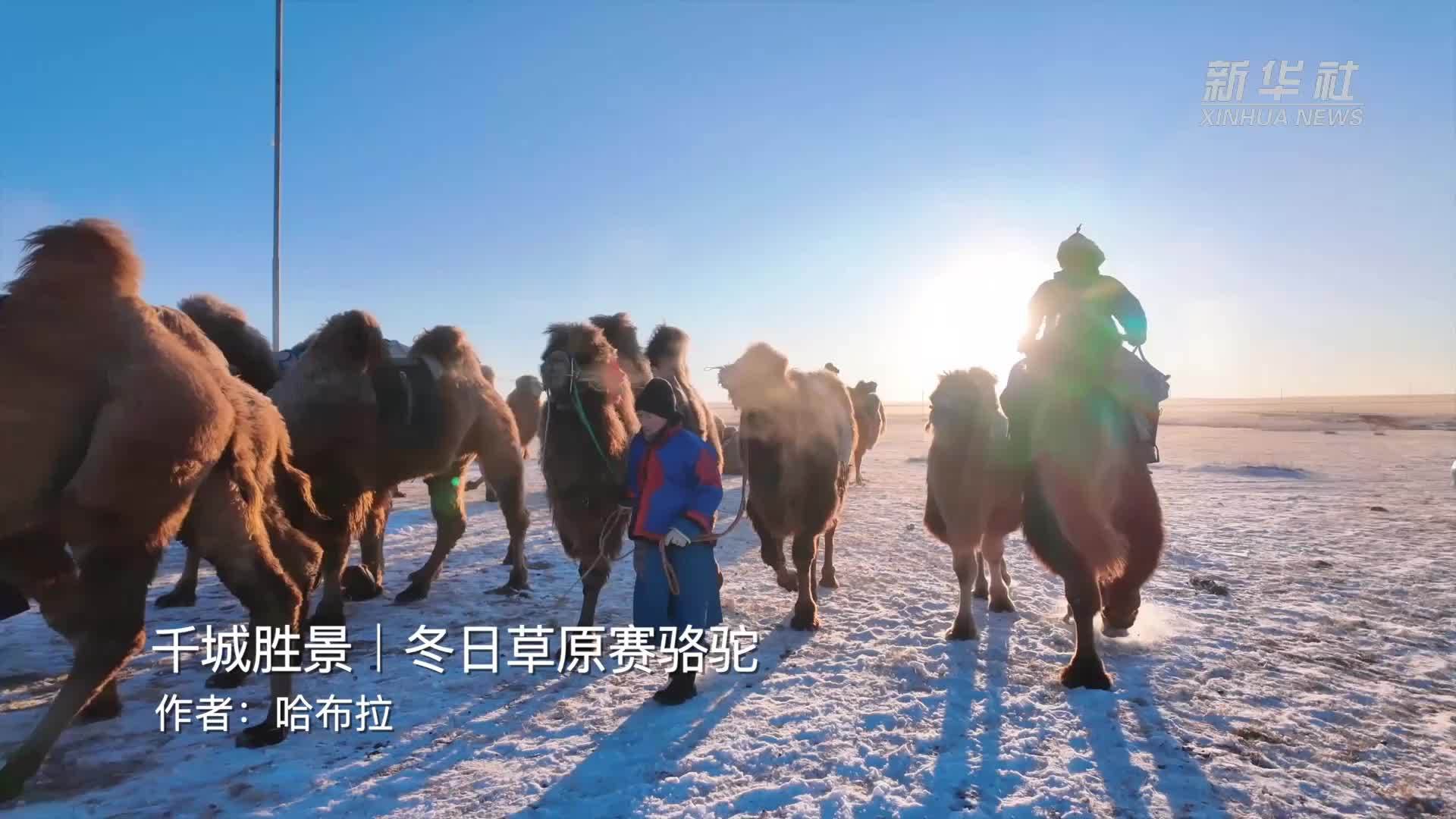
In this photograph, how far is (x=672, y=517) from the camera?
4.32 metres

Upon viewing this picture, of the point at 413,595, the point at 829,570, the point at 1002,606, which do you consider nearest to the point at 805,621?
the point at 829,570

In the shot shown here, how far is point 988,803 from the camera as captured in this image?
10.1 feet

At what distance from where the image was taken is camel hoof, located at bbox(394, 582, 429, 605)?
640 cm

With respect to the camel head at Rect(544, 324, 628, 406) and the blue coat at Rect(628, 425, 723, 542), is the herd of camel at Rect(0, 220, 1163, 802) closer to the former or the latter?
the camel head at Rect(544, 324, 628, 406)

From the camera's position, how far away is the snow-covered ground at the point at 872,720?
3.14 m

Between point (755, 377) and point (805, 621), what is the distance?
6.35ft

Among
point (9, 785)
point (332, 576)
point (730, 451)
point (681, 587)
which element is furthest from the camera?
point (730, 451)

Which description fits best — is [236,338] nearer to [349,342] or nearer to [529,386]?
[349,342]

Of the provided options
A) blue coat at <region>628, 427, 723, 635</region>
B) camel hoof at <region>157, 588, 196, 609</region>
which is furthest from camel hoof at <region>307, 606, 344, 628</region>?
blue coat at <region>628, 427, 723, 635</region>

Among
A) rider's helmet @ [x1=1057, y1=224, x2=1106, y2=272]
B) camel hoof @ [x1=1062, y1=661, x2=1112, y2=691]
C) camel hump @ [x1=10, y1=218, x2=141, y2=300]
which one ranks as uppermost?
rider's helmet @ [x1=1057, y1=224, x2=1106, y2=272]

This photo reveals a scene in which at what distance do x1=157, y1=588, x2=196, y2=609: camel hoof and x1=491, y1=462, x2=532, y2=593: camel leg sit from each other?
100 inches

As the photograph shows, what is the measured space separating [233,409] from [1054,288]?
15.6 ft

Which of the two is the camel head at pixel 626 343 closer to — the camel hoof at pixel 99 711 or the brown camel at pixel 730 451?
the camel hoof at pixel 99 711

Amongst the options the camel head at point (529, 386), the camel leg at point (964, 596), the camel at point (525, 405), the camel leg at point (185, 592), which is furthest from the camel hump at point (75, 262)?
the camel head at point (529, 386)
